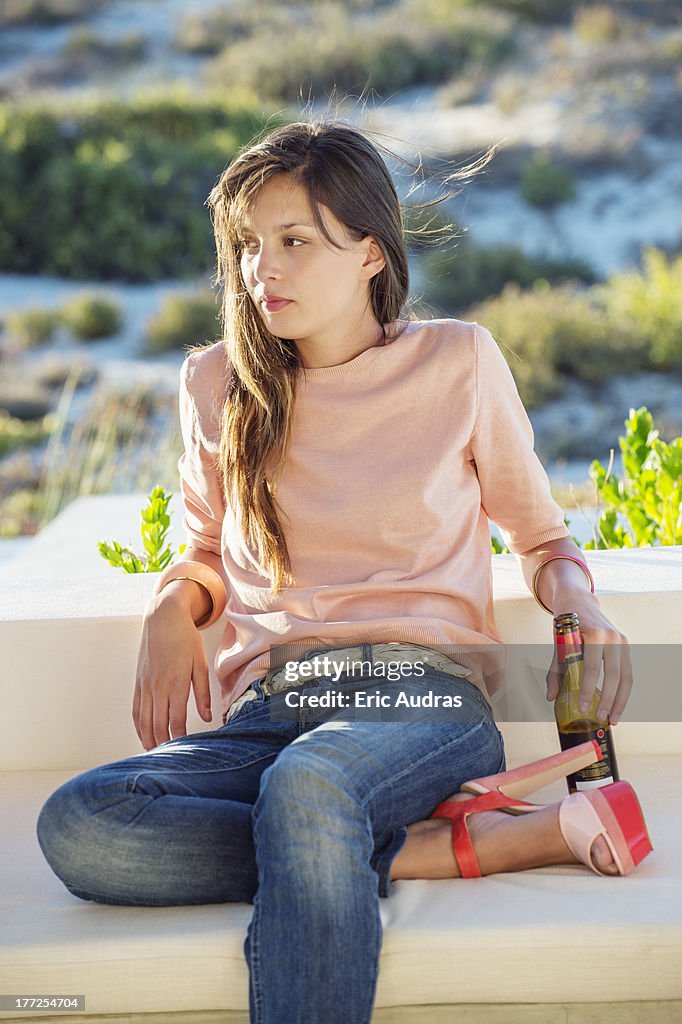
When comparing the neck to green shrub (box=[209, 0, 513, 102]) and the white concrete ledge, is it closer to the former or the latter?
the white concrete ledge

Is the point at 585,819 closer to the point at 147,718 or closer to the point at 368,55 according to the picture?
the point at 147,718

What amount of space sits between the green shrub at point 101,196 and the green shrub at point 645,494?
11.7 metres

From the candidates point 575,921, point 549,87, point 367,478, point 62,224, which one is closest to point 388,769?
point 575,921

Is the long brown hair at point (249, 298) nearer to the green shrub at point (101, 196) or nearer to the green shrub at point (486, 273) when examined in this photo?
the green shrub at point (486, 273)

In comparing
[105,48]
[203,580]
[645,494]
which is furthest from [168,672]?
[105,48]

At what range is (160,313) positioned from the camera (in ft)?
42.4

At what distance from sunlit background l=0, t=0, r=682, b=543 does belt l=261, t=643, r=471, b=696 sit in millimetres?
5251

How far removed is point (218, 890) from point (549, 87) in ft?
54.7

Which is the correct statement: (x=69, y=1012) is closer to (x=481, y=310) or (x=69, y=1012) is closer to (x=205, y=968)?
(x=205, y=968)

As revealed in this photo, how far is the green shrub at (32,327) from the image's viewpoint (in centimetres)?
1292

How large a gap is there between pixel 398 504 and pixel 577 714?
402 mm

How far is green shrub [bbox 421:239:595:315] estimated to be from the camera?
1342cm

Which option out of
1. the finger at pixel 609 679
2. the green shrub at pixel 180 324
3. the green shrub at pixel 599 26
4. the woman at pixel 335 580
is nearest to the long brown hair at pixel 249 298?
the woman at pixel 335 580

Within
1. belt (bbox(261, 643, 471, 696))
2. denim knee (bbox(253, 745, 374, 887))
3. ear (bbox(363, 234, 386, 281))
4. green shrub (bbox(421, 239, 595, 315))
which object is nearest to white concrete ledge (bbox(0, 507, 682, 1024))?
denim knee (bbox(253, 745, 374, 887))
